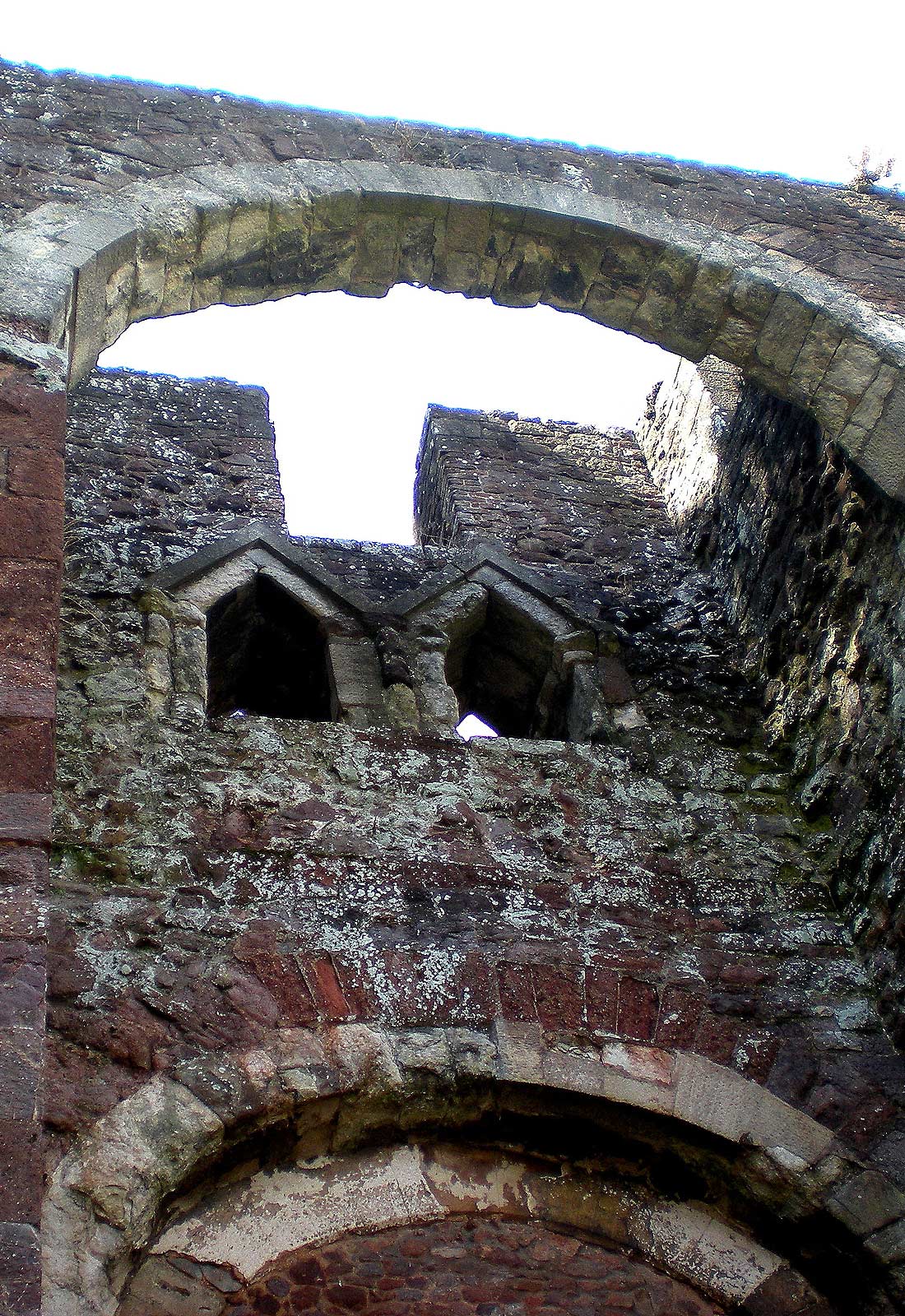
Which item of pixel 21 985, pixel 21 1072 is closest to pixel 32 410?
pixel 21 985

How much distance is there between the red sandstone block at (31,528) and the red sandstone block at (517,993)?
1.72 meters

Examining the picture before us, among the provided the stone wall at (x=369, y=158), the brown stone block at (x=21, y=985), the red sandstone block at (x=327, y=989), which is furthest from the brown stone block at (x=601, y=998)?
the stone wall at (x=369, y=158)

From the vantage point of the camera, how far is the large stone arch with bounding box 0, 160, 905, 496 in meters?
5.18

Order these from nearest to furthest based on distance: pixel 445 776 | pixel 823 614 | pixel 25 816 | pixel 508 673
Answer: pixel 25 816
pixel 445 776
pixel 823 614
pixel 508 673

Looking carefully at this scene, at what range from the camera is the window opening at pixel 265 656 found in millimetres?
5758

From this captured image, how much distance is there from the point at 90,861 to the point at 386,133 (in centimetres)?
350

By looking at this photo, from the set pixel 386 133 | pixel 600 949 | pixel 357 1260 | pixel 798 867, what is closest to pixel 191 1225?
pixel 357 1260

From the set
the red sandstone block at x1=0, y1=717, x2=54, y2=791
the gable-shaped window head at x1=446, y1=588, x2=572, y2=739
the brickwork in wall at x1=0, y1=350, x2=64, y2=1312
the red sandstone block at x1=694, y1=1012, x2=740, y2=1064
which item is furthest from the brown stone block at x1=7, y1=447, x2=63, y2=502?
the gable-shaped window head at x1=446, y1=588, x2=572, y2=739

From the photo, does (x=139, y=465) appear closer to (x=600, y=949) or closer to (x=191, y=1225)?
(x=600, y=949)

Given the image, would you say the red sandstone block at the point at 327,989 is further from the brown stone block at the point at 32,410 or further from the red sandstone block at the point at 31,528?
the brown stone block at the point at 32,410

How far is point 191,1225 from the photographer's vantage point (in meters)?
3.57

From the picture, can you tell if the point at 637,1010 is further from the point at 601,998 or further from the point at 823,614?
the point at 823,614

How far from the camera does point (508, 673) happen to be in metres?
6.20

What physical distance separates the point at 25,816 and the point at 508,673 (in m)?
3.45
